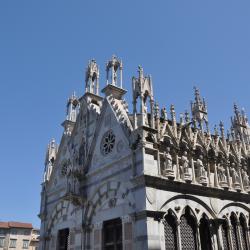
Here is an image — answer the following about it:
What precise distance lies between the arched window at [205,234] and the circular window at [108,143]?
6.59 metres

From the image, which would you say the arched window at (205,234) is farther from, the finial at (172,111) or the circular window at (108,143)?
the circular window at (108,143)

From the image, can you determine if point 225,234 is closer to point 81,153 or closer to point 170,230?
point 170,230

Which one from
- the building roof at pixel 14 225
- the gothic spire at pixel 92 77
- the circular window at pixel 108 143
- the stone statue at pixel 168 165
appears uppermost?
the gothic spire at pixel 92 77

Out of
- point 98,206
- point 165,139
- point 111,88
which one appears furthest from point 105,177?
point 111,88

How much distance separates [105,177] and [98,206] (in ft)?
5.87

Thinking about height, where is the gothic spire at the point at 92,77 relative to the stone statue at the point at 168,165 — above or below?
above

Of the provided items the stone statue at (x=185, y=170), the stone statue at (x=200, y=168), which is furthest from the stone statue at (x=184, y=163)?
the stone statue at (x=200, y=168)

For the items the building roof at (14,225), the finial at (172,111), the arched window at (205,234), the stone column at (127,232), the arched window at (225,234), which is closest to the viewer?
the stone column at (127,232)

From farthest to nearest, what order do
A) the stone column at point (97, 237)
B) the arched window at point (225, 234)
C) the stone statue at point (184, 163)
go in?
the stone column at point (97, 237)
the arched window at point (225, 234)
the stone statue at point (184, 163)

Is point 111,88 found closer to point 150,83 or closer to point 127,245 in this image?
point 150,83

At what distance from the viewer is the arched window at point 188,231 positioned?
56.0 ft

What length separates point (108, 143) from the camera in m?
20.5

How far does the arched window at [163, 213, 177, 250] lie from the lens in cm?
1636

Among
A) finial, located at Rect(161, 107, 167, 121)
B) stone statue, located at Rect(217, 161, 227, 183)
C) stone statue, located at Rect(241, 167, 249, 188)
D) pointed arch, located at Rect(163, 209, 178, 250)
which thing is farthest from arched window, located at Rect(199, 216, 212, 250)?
finial, located at Rect(161, 107, 167, 121)
